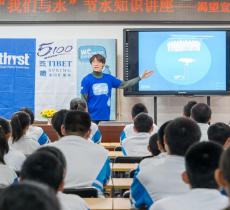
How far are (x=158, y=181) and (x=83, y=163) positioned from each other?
0.65m

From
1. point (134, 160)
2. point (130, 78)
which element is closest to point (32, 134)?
point (134, 160)

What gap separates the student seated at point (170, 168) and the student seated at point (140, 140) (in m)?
1.86

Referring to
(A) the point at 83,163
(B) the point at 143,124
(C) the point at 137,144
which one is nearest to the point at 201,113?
(B) the point at 143,124

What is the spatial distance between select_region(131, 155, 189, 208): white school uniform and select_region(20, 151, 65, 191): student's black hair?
97cm

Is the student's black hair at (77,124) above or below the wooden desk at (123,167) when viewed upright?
above

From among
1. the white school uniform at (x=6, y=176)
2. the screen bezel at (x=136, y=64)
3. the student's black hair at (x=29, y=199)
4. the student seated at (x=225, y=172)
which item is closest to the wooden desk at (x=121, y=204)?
the white school uniform at (x=6, y=176)

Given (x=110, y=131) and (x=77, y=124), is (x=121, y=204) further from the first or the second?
(x=110, y=131)

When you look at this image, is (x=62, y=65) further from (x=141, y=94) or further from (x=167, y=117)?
(x=167, y=117)

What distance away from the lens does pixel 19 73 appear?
7.93 meters

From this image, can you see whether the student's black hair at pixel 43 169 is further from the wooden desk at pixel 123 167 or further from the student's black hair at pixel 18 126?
the student's black hair at pixel 18 126

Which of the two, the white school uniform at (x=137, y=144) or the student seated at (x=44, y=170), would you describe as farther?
the white school uniform at (x=137, y=144)

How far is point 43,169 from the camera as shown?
61.3 inches

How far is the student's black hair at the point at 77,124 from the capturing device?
3252 millimetres

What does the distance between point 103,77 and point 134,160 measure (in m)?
3.37
